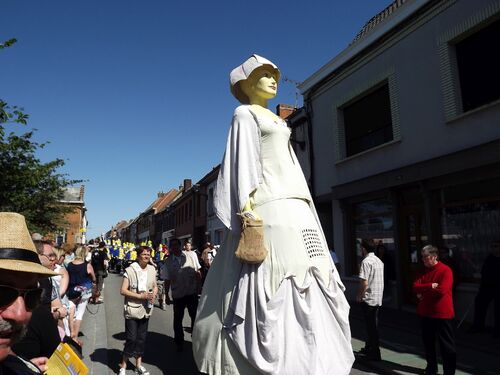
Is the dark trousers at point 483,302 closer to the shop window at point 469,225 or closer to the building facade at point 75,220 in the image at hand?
the shop window at point 469,225

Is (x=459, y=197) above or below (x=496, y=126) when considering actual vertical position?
below

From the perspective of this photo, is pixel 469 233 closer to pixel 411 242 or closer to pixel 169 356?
pixel 411 242

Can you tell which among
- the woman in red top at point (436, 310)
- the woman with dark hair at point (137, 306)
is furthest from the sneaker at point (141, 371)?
the woman in red top at point (436, 310)

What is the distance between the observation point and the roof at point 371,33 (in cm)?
933

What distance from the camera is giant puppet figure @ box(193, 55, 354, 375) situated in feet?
7.77

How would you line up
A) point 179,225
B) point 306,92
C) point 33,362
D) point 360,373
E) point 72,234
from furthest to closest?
point 72,234
point 179,225
point 306,92
point 360,373
point 33,362

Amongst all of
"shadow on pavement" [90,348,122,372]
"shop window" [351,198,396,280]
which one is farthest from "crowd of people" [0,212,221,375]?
"shop window" [351,198,396,280]

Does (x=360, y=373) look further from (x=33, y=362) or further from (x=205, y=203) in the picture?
(x=205, y=203)

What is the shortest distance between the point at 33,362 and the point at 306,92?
12877 mm

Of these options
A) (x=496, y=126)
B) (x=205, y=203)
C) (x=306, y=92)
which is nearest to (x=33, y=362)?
(x=496, y=126)

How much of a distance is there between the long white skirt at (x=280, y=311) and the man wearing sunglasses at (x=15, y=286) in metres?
1.22

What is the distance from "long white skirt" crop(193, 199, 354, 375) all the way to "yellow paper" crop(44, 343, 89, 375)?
1.01 m

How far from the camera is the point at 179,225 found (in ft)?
132

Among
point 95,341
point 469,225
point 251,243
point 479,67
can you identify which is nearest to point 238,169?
point 251,243
